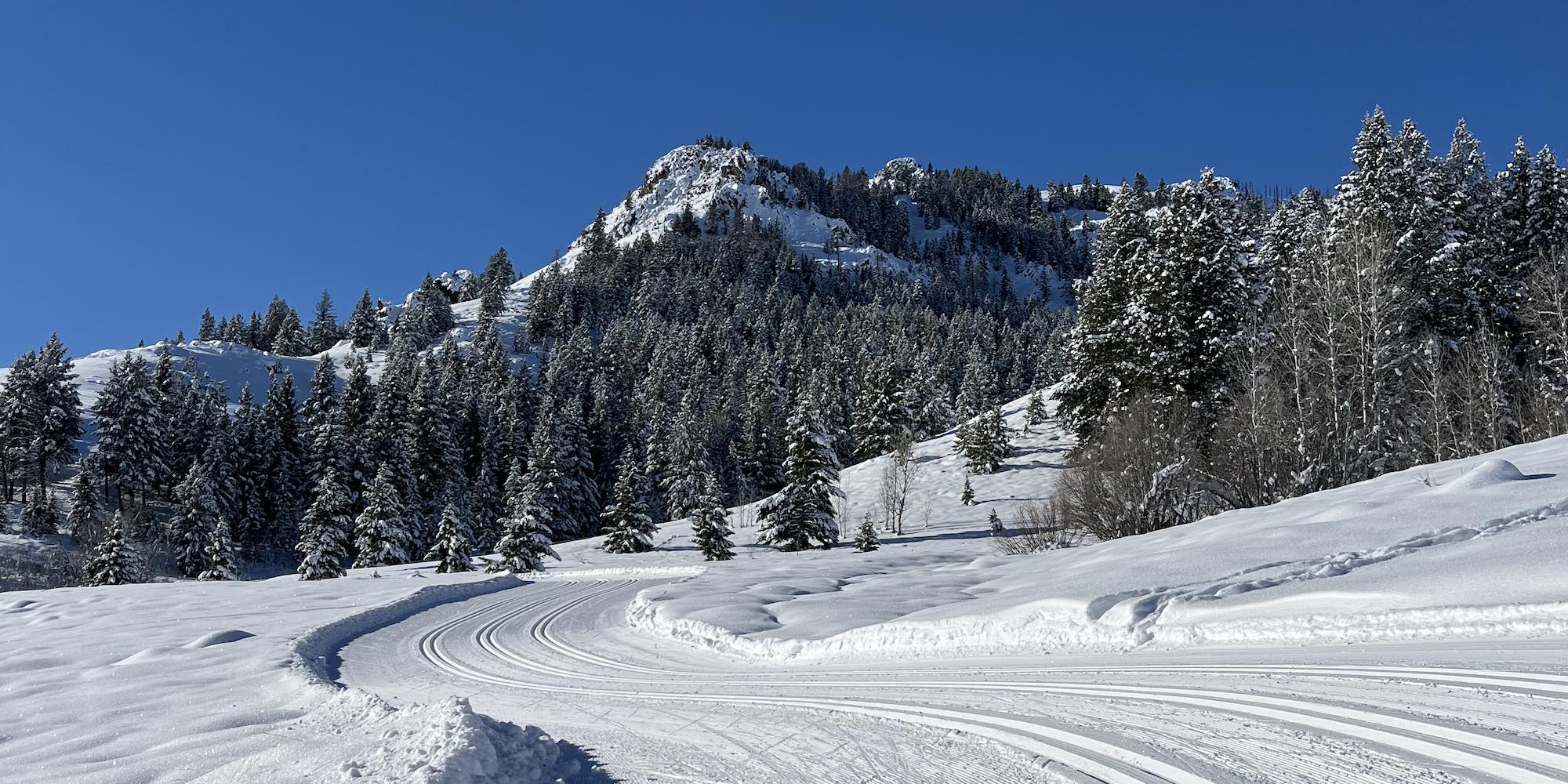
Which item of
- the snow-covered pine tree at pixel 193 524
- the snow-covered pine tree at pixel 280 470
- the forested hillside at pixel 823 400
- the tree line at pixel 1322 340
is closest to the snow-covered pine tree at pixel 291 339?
the forested hillside at pixel 823 400

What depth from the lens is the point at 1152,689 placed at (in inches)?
287

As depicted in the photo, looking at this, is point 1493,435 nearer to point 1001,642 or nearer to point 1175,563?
point 1175,563

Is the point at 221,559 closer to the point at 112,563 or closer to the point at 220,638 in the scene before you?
the point at 112,563

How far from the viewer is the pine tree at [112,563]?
123 feet

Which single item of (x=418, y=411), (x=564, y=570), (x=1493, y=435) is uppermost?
(x=418, y=411)

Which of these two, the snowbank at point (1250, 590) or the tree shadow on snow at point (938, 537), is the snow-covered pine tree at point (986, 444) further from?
the snowbank at point (1250, 590)

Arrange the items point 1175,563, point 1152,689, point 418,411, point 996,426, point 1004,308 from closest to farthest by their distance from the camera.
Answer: point 1152,689 → point 1175,563 → point 996,426 → point 418,411 → point 1004,308

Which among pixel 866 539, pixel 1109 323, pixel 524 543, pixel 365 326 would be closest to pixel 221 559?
pixel 524 543

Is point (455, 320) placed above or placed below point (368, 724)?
above

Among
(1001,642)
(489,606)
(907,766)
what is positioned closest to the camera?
(907,766)

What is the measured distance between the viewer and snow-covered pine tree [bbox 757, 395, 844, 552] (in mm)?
39188

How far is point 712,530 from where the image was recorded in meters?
37.6

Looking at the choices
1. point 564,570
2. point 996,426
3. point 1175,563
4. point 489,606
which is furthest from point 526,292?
point 1175,563

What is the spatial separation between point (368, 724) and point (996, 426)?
51.9m
